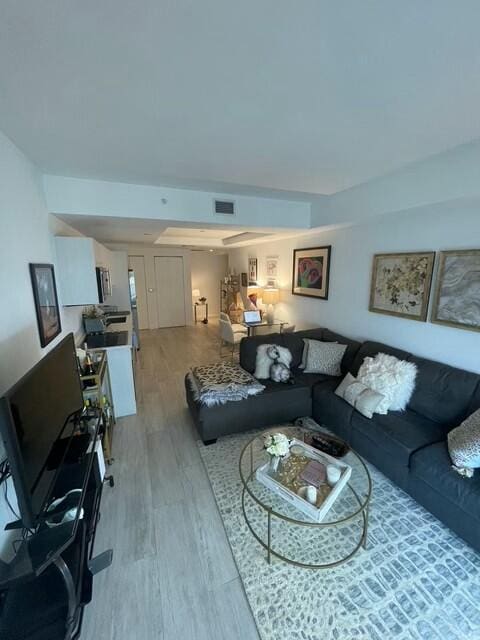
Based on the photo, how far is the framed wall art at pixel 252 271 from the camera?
5.95 m

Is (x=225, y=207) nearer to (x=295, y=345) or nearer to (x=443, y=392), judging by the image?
(x=295, y=345)

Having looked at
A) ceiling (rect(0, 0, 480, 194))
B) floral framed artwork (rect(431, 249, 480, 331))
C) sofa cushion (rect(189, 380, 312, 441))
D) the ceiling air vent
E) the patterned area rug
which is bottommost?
the patterned area rug

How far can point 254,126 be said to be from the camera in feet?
4.91

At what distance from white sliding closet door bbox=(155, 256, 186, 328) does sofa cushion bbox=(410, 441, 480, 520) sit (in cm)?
639

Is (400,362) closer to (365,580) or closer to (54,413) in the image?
(365,580)

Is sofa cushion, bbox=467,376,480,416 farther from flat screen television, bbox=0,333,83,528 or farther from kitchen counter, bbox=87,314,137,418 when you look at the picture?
kitchen counter, bbox=87,314,137,418

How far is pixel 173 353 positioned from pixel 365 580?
4.36 metres

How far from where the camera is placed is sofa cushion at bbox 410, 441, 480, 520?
154 cm

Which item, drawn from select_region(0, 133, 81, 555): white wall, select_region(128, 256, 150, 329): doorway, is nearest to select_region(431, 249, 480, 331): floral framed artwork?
select_region(0, 133, 81, 555): white wall

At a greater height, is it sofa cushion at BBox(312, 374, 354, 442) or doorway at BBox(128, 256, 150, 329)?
doorway at BBox(128, 256, 150, 329)

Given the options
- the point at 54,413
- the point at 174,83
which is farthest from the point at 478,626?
the point at 174,83

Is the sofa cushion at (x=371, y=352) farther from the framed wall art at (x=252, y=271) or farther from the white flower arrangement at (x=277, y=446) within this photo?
the framed wall art at (x=252, y=271)

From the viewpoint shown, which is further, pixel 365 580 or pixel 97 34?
pixel 365 580

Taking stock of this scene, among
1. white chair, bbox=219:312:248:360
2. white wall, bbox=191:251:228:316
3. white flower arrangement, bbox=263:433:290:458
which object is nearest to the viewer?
white flower arrangement, bbox=263:433:290:458
